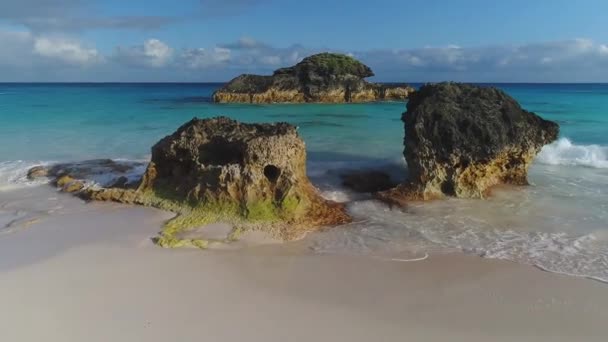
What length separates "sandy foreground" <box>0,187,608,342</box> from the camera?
17.0ft

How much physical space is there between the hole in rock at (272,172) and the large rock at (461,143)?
2.56m

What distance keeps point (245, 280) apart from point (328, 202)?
3.76 m

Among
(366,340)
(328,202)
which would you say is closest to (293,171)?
(328,202)

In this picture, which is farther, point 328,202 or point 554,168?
point 554,168

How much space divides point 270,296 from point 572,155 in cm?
1296

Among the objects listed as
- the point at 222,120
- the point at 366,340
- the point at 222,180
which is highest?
the point at 222,120

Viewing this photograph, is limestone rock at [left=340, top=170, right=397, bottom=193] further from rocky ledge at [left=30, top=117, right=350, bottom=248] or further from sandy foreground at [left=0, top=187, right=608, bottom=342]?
sandy foreground at [left=0, top=187, right=608, bottom=342]

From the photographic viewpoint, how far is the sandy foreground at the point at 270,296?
17.0 ft

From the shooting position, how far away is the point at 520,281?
255 inches

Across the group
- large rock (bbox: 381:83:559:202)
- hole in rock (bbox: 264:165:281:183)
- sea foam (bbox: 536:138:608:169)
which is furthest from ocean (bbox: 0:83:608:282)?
hole in rock (bbox: 264:165:281:183)

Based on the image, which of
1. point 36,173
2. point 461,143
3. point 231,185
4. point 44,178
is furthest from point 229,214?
point 36,173

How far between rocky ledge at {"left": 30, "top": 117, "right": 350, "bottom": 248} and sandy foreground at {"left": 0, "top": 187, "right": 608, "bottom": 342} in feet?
3.50

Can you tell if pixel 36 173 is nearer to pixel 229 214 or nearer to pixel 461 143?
pixel 229 214

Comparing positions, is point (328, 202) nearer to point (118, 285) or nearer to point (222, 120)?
point (222, 120)
